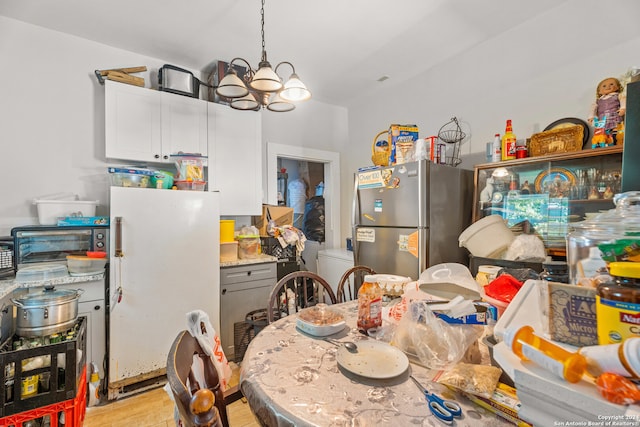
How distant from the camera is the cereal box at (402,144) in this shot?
242 cm

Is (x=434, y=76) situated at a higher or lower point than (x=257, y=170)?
higher

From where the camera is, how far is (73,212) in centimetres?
217

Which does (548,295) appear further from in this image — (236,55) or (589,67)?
(236,55)

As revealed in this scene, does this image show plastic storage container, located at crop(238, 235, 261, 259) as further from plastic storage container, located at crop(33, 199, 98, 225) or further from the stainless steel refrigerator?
plastic storage container, located at crop(33, 199, 98, 225)

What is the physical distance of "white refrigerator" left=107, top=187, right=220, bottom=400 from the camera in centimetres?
200

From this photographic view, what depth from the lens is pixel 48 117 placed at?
226cm

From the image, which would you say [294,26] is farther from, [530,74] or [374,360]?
[374,360]

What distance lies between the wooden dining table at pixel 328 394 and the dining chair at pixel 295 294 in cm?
58

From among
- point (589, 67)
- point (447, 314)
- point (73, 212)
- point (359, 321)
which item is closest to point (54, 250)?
point (73, 212)

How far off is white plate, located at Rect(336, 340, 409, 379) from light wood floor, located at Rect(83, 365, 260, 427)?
1157mm

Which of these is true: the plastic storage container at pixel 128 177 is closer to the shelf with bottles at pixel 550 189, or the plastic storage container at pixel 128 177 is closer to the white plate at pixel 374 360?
the white plate at pixel 374 360

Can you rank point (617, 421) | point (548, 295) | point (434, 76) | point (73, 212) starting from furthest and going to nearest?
point (434, 76) → point (73, 212) → point (548, 295) → point (617, 421)

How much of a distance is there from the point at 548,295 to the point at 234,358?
2.52 metres

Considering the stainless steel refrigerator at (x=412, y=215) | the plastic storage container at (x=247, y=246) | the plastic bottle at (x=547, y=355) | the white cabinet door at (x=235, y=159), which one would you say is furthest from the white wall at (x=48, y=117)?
the plastic bottle at (x=547, y=355)
